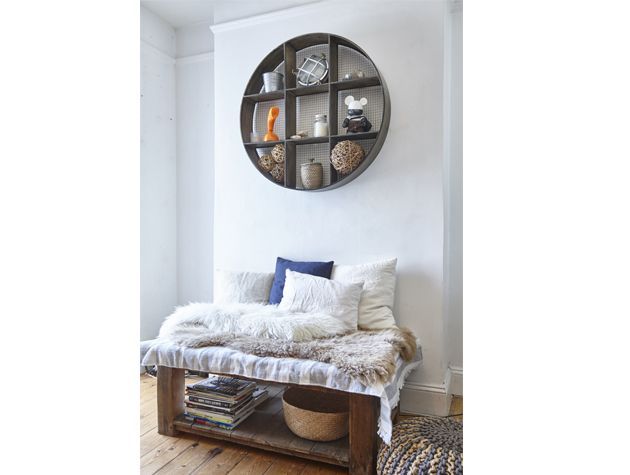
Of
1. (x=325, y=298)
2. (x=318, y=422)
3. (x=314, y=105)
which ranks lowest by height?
(x=318, y=422)

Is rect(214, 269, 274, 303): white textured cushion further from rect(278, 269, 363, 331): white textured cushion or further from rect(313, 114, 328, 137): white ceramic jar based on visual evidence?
rect(313, 114, 328, 137): white ceramic jar

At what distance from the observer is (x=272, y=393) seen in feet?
8.10

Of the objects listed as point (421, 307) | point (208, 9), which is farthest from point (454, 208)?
point (208, 9)

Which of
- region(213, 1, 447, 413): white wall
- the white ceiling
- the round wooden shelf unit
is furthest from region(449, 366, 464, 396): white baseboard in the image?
the white ceiling

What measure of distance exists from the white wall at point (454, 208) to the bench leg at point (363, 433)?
43.3 inches

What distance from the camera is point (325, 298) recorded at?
2.21 m

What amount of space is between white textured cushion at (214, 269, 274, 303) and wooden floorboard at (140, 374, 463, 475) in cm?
82

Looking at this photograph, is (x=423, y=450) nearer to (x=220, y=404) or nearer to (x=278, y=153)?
(x=220, y=404)

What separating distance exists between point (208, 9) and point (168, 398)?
289cm

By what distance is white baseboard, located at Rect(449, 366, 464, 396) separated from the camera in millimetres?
2549

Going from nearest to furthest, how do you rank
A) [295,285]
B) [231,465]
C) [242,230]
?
[231,465] < [295,285] < [242,230]
